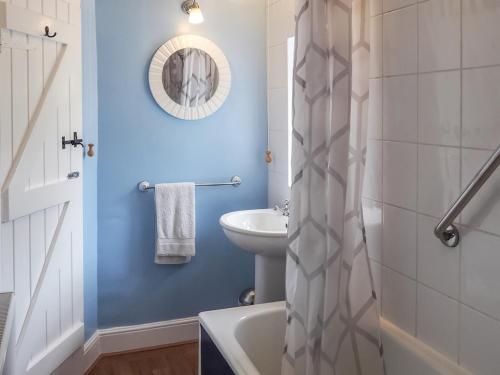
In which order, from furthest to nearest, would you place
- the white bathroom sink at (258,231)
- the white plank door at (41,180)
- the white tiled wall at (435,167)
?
the white bathroom sink at (258,231) → the white plank door at (41,180) → the white tiled wall at (435,167)

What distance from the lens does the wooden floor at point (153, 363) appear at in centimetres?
272

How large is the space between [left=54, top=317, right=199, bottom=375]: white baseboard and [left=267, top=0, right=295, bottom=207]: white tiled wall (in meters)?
0.93

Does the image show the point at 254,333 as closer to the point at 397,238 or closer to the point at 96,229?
the point at 397,238

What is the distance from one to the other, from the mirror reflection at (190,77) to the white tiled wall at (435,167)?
133 cm

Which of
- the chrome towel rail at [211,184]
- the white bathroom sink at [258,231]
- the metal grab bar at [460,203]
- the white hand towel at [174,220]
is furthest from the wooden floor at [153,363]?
the metal grab bar at [460,203]

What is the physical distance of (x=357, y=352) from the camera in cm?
175

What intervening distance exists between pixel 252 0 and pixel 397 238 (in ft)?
6.22

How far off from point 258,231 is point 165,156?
2.72 ft

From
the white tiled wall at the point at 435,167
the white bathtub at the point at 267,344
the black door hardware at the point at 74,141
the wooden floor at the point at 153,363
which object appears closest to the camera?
the white tiled wall at the point at 435,167

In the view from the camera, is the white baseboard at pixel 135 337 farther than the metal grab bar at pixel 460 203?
Yes

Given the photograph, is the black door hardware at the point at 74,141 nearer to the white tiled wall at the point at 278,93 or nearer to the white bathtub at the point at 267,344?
the white bathtub at the point at 267,344

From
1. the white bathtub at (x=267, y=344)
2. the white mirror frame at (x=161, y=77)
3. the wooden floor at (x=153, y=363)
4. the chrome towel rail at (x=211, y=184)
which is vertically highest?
the white mirror frame at (x=161, y=77)

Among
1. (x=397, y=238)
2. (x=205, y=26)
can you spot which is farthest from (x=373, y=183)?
(x=205, y=26)

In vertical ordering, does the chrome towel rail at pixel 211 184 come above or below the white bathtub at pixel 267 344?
above
